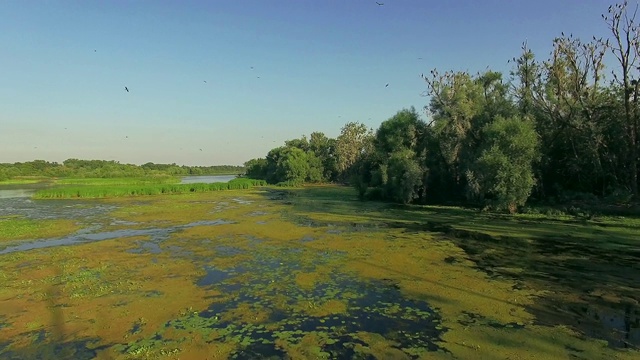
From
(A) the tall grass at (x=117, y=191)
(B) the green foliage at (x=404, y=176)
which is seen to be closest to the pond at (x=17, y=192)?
(A) the tall grass at (x=117, y=191)

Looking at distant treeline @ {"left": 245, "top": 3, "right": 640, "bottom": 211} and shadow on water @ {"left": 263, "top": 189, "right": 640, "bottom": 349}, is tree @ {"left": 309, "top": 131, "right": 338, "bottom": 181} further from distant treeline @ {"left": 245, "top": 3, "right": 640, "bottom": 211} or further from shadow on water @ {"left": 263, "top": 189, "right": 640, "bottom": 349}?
shadow on water @ {"left": 263, "top": 189, "right": 640, "bottom": 349}

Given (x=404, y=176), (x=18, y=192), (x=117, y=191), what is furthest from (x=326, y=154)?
(x=18, y=192)

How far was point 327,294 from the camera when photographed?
11.4 metres

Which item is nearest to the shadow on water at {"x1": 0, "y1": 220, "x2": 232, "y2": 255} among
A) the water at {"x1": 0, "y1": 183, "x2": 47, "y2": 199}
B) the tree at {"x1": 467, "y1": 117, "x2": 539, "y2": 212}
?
the tree at {"x1": 467, "y1": 117, "x2": 539, "y2": 212}

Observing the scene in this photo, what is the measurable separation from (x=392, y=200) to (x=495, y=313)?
34.5m

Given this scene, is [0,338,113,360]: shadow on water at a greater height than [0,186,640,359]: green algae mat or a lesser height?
lesser

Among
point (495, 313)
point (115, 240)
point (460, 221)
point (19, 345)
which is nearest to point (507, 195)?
point (460, 221)

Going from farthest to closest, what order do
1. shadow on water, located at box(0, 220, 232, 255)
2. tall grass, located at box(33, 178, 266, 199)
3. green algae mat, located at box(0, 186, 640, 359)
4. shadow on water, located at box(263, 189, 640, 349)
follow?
tall grass, located at box(33, 178, 266, 199) → shadow on water, located at box(0, 220, 232, 255) → shadow on water, located at box(263, 189, 640, 349) → green algae mat, located at box(0, 186, 640, 359)

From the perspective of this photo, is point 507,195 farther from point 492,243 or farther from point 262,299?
point 262,299

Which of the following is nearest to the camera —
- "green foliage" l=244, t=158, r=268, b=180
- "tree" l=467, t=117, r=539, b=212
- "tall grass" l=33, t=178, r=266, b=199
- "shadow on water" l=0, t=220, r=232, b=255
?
"shadow on water" l=0, t=220, r=232, b=255

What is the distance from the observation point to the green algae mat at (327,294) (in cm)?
801

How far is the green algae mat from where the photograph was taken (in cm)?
801

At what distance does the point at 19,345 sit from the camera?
322 inches

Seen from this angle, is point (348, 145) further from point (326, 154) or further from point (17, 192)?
point (17, 192)
